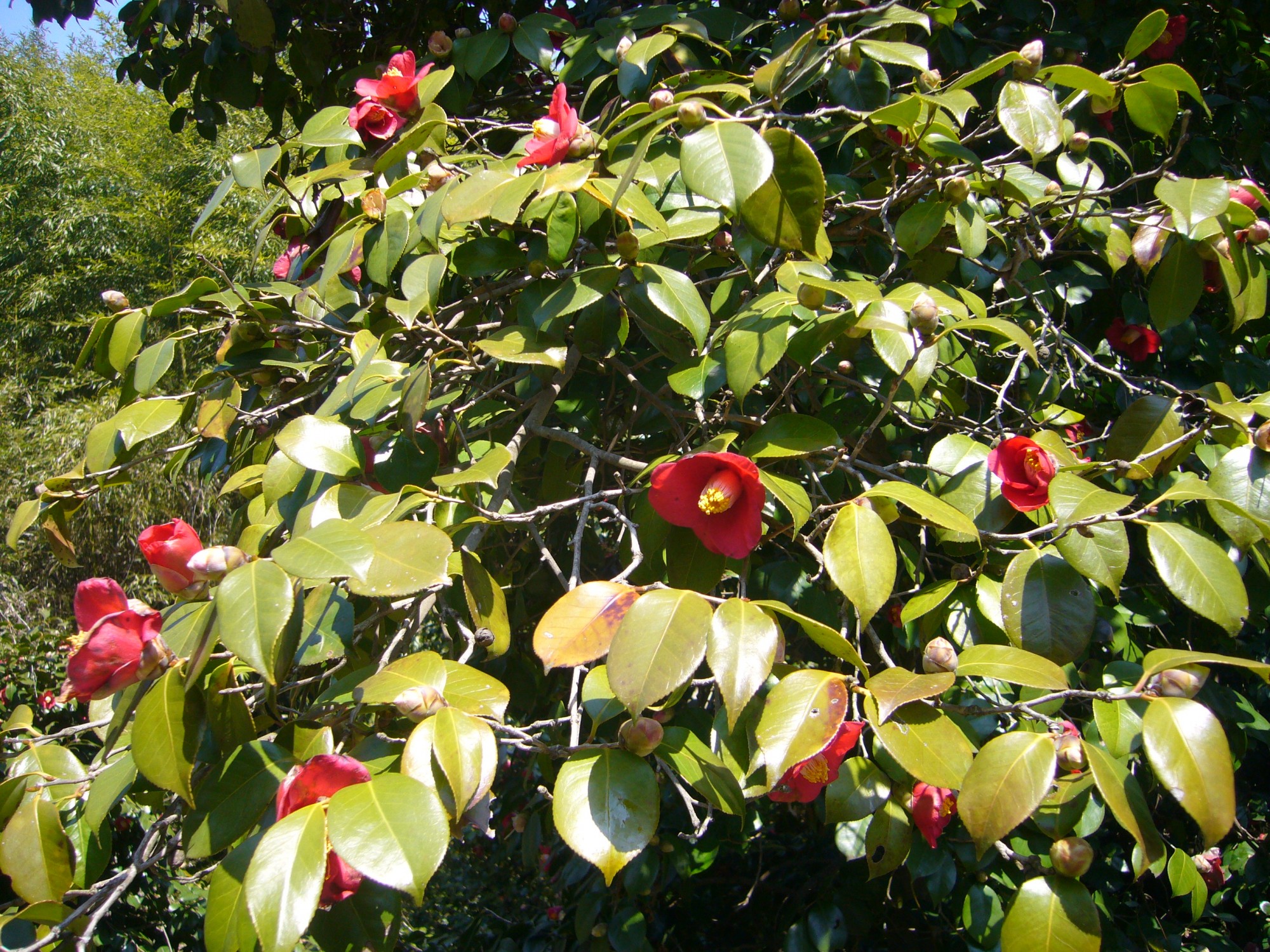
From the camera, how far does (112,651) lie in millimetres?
641

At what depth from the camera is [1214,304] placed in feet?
4.67

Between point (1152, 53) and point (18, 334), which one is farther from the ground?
point (18, 334)

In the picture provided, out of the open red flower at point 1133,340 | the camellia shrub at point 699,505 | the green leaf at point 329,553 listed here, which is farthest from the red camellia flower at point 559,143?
the open red flower at point 1133,340

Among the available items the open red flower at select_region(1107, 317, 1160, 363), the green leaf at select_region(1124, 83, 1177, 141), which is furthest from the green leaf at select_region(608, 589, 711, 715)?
the open red flower at select_region(1107, 317, 1160, 363)

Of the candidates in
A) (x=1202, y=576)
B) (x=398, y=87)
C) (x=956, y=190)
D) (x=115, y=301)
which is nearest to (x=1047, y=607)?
(x=1202, y=576)

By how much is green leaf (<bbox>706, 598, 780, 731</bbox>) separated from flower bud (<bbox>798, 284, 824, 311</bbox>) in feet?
0.91

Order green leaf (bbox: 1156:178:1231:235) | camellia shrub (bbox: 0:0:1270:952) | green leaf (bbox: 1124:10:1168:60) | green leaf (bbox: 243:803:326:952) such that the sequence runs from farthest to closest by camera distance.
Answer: green leaf (bbox: 1124:10:1168:60) → green leaf (bbox: 1156:178:1231:235) → camellia shrub (bbox: 0:0:1270:952) → green leaf (bbox: 243:803:326:952)

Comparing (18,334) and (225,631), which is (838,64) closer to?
(225,631)

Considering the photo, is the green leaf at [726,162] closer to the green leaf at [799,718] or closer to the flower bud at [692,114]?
the flower bud at [692,114]

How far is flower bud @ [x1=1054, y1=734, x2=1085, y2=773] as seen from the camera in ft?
1.85

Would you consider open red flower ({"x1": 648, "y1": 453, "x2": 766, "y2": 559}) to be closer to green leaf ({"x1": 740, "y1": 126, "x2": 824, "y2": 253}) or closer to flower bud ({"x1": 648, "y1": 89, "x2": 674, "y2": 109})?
green leaf ({"x1": 740, "y1": 126, "x2": 824, "y2": 253})

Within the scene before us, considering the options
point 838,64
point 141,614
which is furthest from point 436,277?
point 838,64

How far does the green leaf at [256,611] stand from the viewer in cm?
51

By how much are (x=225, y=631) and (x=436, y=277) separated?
42 centimetres
